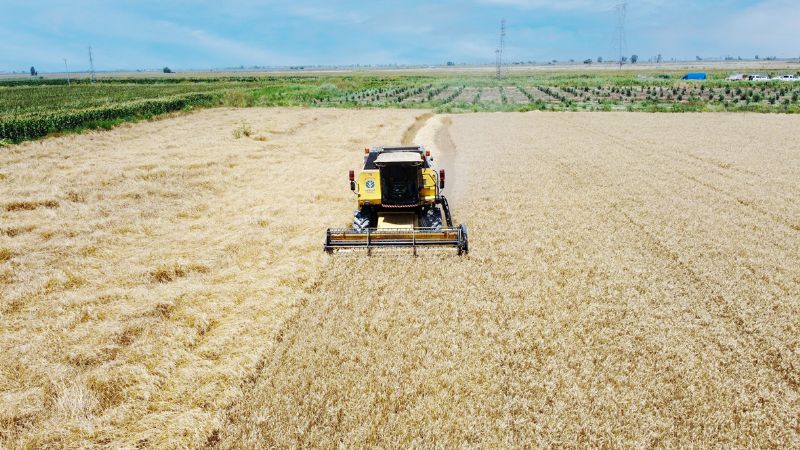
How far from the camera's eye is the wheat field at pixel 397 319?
196 inches

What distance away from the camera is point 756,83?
235ft

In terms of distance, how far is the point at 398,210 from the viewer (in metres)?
10.6

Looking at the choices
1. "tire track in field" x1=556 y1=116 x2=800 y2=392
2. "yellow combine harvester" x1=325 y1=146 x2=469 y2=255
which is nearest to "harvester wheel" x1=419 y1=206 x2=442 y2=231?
"yellow combine harvester" x1=325 y1=146 x2=469 y2=255

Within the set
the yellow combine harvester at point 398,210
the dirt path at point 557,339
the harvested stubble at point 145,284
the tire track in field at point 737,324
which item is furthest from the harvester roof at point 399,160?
the tire track in field at point 737,324

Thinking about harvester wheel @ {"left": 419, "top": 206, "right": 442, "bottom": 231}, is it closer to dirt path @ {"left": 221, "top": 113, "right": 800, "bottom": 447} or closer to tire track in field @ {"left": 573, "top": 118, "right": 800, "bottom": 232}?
dirt path @ {"left": 221, "top": 113, "right": 800, "bottom": 447}

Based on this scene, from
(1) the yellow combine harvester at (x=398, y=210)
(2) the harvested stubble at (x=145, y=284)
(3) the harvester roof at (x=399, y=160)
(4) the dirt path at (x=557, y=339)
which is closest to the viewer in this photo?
(4) the dirt path at (x=557, y=339)

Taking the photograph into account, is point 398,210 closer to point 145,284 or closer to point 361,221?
point 361,221

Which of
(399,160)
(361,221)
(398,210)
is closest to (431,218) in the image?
(398,210)

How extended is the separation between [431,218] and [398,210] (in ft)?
2.90

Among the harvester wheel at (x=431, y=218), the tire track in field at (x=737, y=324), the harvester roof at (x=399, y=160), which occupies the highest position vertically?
the harvester roof at (x=399, y=160)

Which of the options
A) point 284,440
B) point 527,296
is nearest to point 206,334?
point 284,440

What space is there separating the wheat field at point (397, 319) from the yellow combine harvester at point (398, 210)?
48cm

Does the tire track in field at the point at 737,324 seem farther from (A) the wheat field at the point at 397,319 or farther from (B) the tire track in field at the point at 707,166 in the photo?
(B) the tire track in field at the point at 707,166

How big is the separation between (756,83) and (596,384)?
9139 cm
